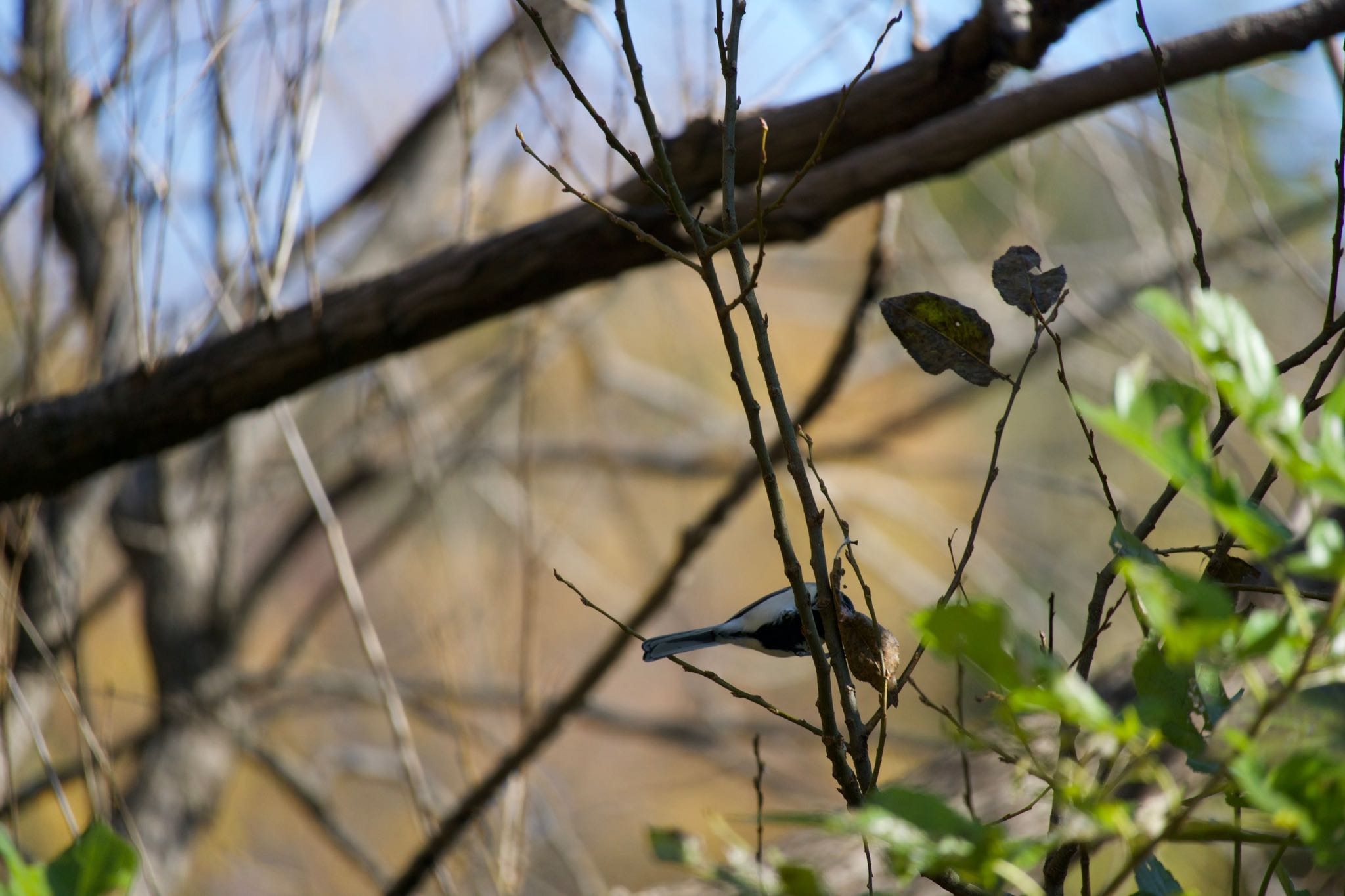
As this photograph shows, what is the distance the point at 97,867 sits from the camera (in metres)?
0.58

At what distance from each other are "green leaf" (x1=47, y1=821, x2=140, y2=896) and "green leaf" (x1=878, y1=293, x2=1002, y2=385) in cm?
59

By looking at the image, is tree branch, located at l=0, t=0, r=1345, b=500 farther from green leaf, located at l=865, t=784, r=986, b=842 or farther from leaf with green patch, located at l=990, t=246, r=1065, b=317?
green leaf, located at l=865, t=784, r=986, b=842

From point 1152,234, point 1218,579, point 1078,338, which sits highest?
point 1152,234

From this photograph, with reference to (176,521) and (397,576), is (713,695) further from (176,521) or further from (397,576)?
(176,521)

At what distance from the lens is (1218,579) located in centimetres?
69

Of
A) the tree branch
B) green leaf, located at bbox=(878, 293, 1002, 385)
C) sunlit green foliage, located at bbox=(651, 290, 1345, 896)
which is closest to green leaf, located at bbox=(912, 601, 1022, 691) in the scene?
sunlit green foliage, located at bbox=(651, 290, 1345, 896)

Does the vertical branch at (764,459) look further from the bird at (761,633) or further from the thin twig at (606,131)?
the bird at (761,633)

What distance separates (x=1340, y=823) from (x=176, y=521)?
2801 mm

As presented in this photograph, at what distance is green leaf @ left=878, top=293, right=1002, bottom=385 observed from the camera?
699 mm

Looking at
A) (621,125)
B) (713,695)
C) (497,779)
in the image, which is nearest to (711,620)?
(713,695)

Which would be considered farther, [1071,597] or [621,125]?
[1071,597]

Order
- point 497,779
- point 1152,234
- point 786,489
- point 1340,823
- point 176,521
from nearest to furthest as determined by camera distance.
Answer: point 1340,823 < point 497,779 < point 176,521 < point 1152,234 < point 786,489

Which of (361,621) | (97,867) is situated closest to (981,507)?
(97,867)

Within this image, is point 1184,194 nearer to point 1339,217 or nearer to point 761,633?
point 1339,217
